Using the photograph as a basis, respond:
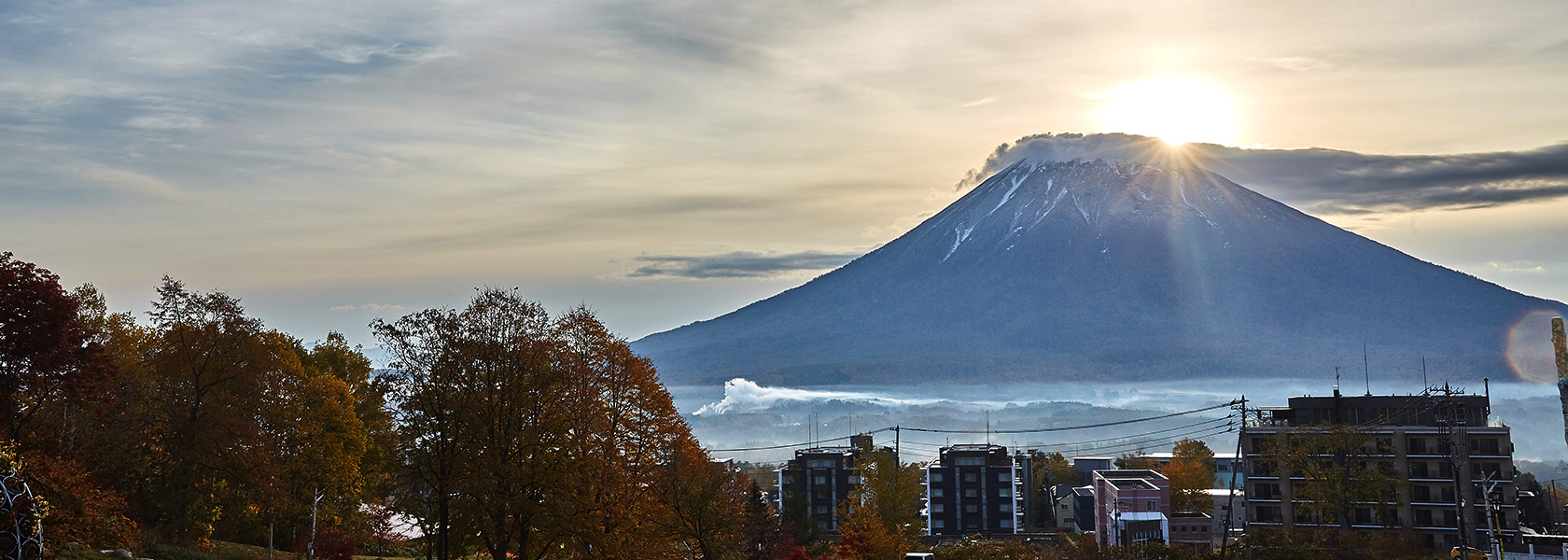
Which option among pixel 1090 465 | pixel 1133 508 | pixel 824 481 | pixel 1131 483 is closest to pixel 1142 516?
pixel 1133 508

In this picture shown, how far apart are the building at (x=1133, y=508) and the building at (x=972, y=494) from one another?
981 cm

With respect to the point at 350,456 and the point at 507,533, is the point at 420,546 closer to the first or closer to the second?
the point at 350,456

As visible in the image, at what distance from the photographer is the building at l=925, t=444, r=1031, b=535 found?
92750 millimetres

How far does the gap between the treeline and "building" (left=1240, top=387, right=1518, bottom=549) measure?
40.8 meters

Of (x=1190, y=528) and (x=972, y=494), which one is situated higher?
(x=972, y=494)

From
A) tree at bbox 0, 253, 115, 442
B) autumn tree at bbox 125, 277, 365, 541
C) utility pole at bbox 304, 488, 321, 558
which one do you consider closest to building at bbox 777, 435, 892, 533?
utility pole at bbox 304, 488, 321, 558

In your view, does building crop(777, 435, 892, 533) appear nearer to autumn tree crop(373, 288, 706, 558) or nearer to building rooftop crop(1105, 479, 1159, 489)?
building rooftop crop(1105, 479, 1159, 489)

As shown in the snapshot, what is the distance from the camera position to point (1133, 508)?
74250 mm

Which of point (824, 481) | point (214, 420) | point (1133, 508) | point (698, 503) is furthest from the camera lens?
point (824, 481)

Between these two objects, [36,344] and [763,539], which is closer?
[36,344]

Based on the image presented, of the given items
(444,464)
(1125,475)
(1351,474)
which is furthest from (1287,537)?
(444,464)

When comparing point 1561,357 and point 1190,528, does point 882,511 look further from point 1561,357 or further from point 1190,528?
point 1561,357

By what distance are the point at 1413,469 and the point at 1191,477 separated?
26829 mm

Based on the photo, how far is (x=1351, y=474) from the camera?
6744 centimetres
